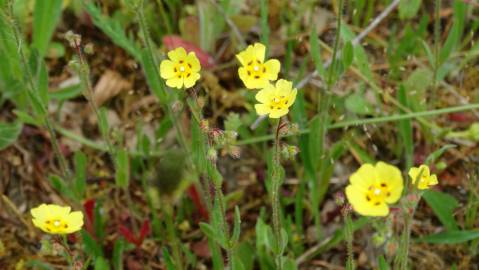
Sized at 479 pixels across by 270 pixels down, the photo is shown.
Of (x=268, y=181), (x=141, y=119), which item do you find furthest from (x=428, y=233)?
(x=141, y=119)

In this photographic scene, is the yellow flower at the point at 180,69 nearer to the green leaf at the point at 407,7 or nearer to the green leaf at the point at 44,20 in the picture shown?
the green leaf at the point at 44,20

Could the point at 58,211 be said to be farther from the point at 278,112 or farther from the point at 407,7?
the point at 407,7

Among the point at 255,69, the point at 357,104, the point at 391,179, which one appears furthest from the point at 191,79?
the point at 357,104

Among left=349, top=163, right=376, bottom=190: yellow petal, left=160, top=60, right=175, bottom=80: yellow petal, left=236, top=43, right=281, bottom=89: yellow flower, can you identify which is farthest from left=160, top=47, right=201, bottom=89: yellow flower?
left=349, top=163, right=376, bottom=190: yellow petal

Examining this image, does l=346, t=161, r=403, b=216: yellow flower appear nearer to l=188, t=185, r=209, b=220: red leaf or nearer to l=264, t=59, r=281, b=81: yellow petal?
l=264, t=59, r=281, b=81: yellow petal

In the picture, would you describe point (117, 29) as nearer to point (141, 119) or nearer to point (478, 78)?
point (141, 119)
